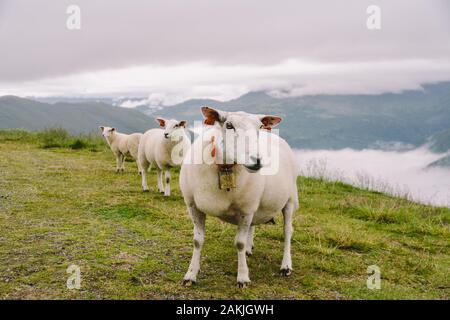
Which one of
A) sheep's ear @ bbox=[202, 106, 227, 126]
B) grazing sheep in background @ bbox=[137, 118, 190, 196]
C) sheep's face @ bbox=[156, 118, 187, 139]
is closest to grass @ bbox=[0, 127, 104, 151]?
grazing sheep in background @ bbox=[137, 118, 190, 196]

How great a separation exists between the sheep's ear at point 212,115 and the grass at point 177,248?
1.94m

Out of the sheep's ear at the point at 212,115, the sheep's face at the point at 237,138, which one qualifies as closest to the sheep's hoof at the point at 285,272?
the sheep's face at the point at 237,138

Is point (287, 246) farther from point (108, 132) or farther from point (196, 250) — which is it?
point (108, 132)

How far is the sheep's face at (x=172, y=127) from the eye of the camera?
34.5 ft

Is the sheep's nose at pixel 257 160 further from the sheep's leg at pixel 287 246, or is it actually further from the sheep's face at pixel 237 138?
the sheep's leg at pixel 287 246

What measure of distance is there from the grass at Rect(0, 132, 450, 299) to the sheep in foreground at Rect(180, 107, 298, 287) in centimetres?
45

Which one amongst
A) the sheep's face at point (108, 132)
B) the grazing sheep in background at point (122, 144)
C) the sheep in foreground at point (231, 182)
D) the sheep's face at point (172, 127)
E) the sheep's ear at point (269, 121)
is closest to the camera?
the sheep in foreground at point (231, 182)

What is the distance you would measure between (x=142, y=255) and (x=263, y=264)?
1.68m

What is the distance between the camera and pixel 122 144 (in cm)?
1441

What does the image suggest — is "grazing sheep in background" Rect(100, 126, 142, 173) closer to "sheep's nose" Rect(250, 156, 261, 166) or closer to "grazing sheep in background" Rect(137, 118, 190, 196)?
"grazing sheep in background" Rect(137, 118, 190, 196)

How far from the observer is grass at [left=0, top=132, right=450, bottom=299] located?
5.00 meters

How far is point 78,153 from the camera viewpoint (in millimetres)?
17875
